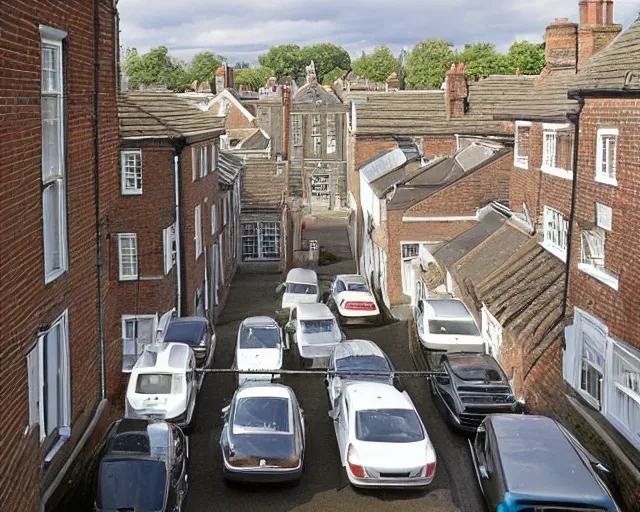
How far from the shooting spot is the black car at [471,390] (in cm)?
1758

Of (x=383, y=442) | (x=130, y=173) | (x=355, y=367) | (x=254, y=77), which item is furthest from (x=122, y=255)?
(x=254, y=77)

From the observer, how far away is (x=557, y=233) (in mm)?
21094

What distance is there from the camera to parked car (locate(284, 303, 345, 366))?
926 inches

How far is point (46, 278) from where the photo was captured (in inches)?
412

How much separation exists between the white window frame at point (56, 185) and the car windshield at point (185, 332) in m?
11.6

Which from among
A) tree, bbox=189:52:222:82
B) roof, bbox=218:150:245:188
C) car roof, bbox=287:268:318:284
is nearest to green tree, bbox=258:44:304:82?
tree, bbox=189:52:222:82

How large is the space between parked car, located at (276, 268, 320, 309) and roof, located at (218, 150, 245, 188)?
5176mm

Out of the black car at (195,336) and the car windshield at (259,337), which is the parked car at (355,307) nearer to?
the car windshield at (259,337)

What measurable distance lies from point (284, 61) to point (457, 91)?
116129 millimetres

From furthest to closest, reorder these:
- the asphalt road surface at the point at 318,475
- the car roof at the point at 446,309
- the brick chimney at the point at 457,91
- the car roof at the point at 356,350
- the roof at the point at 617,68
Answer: the brick chimney at the point at 457,91 → the car roof at the point at 446,309 → the car roof at the point at 356,350 → the asphalt road surface at the point at 318,475 → the roof at the point at 617,68

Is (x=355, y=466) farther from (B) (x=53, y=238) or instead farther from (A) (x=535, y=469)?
(B) (x=53, y=238)

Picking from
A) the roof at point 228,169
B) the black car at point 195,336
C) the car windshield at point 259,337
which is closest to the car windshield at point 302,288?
the roof at point 228,169

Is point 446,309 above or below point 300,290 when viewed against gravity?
above

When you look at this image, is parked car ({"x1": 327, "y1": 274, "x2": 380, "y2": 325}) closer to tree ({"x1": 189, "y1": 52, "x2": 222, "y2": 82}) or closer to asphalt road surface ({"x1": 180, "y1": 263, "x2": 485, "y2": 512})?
asphalt road surface ({"x1": 180, "y1": 263, "x2": 485, "y2": 512})
